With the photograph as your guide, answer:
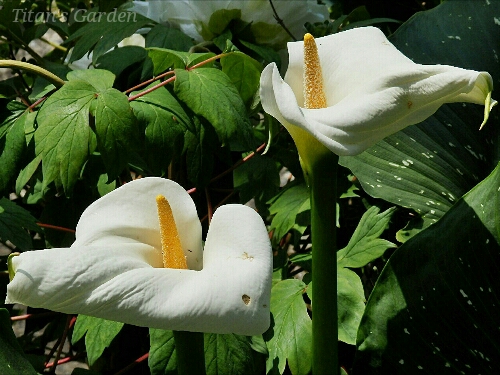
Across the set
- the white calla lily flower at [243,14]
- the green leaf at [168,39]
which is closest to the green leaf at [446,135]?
the white calla lily flower at [243,14]

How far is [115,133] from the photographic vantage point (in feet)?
1.93

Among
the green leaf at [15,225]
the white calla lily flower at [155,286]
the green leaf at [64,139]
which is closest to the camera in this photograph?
the white calla lily flower at [155,286]

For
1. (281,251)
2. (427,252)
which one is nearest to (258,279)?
(427,252)

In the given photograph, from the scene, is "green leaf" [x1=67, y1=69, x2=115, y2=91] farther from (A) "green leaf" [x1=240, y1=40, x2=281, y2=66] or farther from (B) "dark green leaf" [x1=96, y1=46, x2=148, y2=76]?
(A) "green leaf" [x1=240, y1=40, x2=281, y2=66]

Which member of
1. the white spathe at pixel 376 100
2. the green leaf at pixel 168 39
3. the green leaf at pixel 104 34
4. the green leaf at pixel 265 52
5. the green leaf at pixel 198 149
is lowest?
the green leaf at pixel 198 149

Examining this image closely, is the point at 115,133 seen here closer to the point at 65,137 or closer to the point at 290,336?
the point at 65,137

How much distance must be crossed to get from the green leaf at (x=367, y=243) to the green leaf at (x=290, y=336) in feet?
0.21

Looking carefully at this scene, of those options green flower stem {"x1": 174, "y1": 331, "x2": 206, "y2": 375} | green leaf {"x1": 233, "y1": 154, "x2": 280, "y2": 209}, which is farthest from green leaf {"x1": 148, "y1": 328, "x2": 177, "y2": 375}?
green leaf {"x1": 233, "y1": 154, "x2": 280, "y2": 209}

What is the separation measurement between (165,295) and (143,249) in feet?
0.30

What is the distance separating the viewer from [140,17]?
79 centimetres

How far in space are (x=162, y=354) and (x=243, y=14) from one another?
426 millimetres

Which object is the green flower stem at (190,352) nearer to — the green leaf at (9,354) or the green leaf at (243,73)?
the green leaf at (9,354)

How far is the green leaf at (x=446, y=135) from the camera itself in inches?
29.3

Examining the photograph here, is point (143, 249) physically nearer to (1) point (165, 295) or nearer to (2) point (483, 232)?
(1) point (165, 295)
